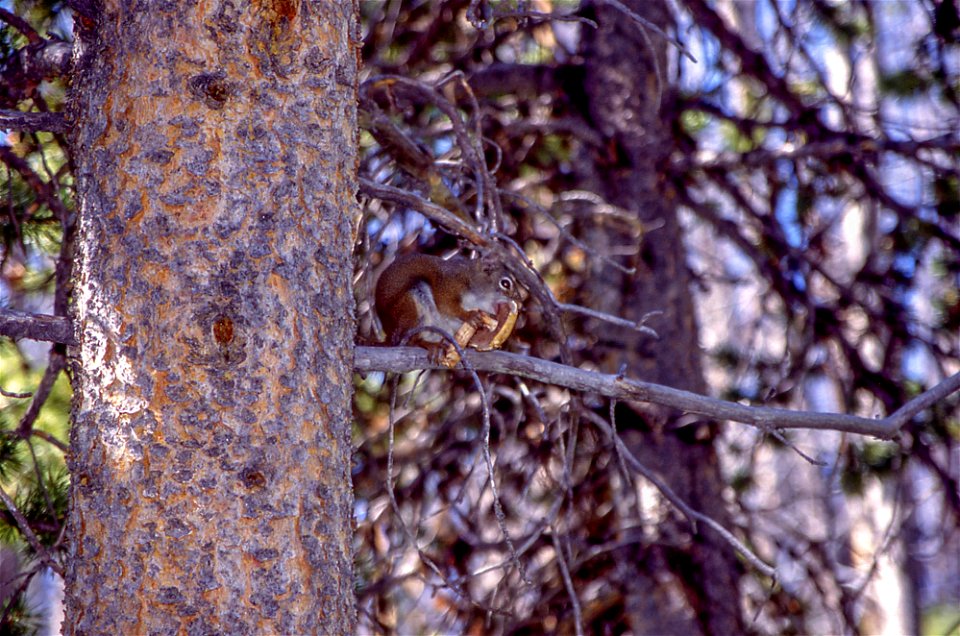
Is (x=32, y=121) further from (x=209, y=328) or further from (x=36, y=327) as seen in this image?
(x=209, y=328)

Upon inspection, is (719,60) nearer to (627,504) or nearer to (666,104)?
(666,104)

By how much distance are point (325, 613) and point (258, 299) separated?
2.18 ft

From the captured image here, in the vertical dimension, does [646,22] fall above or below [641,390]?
above

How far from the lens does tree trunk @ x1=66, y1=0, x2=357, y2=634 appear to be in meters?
2.00

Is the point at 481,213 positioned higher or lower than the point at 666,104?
lower

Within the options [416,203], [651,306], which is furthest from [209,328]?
[651,306]

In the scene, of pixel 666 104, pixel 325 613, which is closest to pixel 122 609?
pixel 325 613

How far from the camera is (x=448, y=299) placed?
2936mm

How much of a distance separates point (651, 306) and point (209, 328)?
296 centimetres

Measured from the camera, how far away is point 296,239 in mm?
2189

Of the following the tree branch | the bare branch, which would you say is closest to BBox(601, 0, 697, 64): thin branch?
the tree branch

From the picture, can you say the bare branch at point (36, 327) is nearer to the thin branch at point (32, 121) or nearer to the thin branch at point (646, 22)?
the thin branch at point (32, 121)

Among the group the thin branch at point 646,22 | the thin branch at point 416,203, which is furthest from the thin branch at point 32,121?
the thin branch at point 646,22

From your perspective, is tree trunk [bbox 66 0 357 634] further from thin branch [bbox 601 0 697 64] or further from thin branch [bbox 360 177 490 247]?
thin branch [bbox 601 0 697 64]
